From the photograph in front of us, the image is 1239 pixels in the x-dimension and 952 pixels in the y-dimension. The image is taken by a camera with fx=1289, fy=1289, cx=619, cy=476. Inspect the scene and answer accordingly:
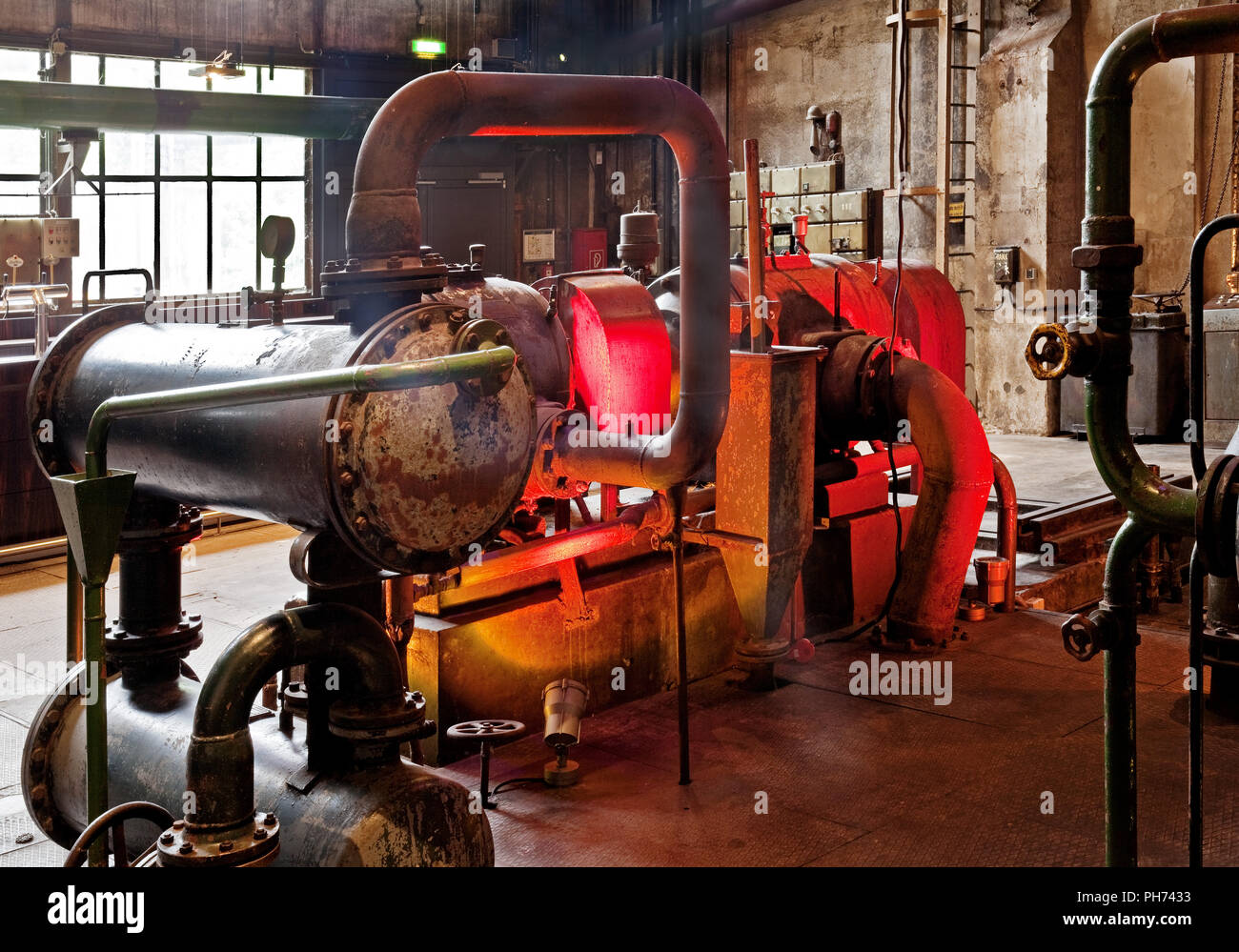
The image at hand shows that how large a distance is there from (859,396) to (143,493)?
10.4ft

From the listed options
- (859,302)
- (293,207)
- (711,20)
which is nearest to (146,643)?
(859,302)

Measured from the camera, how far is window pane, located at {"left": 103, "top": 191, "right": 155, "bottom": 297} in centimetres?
1287

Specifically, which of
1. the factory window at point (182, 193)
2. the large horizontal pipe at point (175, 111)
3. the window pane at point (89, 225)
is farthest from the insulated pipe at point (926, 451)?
the window pane at point (89, 225)

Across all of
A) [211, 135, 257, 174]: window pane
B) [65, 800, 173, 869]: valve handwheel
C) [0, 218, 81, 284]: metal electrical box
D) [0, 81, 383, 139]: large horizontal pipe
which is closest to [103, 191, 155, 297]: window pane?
[211, 135, 257, 174]: window pane

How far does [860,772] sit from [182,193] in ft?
36.9

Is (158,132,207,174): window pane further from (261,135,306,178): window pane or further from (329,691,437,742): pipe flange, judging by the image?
(329,691,437,742): pipe flange

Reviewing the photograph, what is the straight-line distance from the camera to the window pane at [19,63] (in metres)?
12.1

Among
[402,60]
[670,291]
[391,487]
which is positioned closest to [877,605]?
[670,291]

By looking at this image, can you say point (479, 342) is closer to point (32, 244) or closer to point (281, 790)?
point (281, 790)

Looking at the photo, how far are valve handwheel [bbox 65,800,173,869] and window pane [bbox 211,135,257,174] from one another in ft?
39.3

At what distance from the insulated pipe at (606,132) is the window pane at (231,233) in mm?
10082

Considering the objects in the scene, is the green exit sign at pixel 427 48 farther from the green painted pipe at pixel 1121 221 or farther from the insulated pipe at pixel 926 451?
the green painted pipe at pixel 1121 221

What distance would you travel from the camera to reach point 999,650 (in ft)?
17.8

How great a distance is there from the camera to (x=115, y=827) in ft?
8.25
